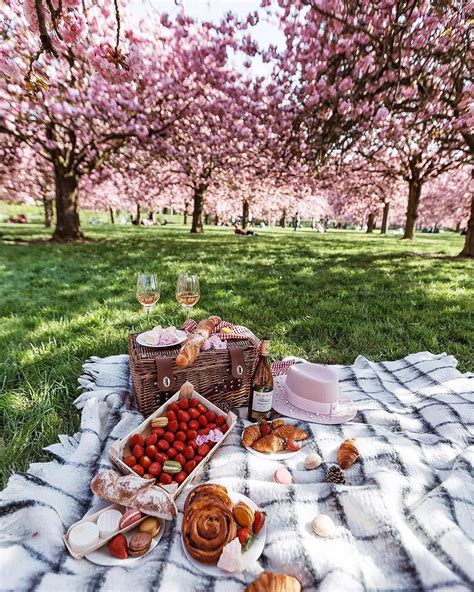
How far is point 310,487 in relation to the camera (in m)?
1.89

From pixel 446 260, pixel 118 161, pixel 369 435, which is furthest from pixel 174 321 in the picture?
pixel 118 161

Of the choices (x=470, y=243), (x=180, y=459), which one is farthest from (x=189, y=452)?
(x=470, y=243)

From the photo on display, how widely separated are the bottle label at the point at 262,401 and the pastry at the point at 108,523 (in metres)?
1.12

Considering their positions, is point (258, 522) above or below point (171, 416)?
below

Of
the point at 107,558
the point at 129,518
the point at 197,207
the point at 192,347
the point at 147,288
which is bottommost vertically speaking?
the point at 107,558

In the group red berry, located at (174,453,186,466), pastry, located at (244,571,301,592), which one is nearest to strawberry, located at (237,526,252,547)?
pastry, located at (244,571,301,592)

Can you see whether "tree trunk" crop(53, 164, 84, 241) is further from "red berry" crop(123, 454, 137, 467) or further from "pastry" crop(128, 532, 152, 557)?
"pastry" crop(128, 532, 152, 557)

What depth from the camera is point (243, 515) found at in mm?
1542

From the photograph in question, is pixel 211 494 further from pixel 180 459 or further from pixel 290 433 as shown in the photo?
pixel 290 433

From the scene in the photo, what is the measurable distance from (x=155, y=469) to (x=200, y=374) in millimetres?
781

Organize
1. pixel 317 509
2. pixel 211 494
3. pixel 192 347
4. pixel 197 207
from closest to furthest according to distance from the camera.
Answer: pixel 211 494, pixel 317 509, pixel 192 347, pixel 197 207

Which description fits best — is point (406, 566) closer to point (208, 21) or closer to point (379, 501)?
point (379, 501)

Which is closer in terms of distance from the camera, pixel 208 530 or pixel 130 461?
pixel 208 530

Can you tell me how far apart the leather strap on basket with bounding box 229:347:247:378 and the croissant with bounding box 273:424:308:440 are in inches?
18.9
